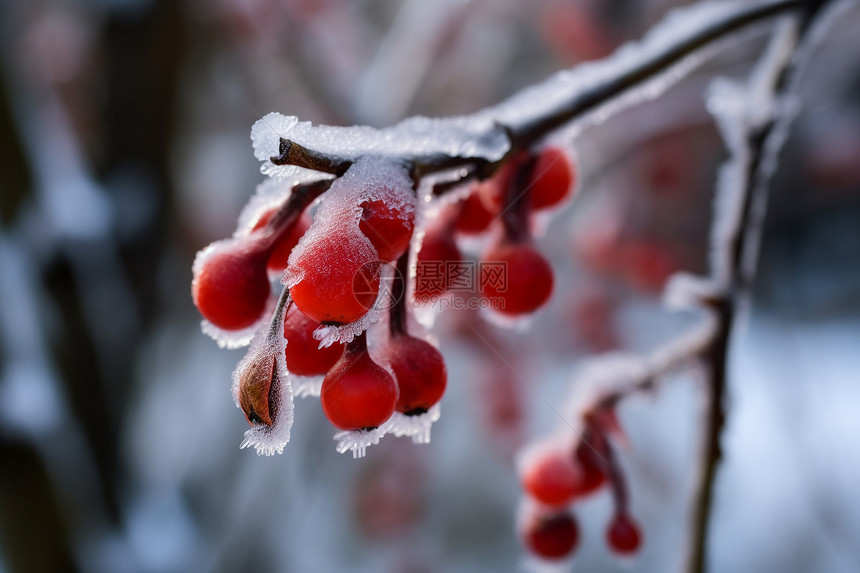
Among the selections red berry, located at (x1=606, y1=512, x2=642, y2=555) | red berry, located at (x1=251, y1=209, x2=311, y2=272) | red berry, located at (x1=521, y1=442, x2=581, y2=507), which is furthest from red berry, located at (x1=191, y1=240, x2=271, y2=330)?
red berry, located at (x1=606, y1=512, x2=642, y2=555)

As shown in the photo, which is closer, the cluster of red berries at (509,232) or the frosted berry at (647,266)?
the cluster of red berries at (509,232)

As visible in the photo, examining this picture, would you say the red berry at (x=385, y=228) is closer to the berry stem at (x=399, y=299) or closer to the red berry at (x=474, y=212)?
the berry stem at (x=399, y=299)

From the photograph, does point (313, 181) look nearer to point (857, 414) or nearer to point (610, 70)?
point (610, 70)

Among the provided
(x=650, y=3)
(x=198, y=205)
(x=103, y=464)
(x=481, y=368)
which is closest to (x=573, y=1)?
(x=650, y=3)

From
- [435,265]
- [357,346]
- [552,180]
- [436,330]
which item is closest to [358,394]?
[357,346]

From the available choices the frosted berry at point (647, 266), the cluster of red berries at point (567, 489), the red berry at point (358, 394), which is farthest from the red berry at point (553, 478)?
the frosted berry at point (647, 266)

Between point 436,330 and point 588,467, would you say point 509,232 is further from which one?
point 436,330
